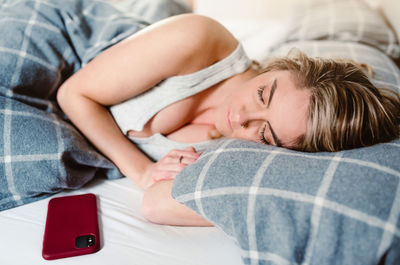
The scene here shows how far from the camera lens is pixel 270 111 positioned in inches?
31.3

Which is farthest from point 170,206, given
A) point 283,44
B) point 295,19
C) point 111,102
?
point 295,19

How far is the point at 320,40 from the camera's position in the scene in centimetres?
145

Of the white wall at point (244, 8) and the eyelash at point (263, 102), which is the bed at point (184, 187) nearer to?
the eyelash at point (263, 102)

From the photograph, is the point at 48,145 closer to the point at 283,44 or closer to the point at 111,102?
the point at 111,102

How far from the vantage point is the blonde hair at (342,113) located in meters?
0.75

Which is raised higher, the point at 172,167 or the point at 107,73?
the point at 107,73

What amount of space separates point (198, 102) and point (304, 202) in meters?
0.51

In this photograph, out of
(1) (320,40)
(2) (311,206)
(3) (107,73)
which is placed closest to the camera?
(2) (311,206)

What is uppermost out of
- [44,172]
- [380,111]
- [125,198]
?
[380,111]

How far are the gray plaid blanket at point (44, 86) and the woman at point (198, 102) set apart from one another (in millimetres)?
71

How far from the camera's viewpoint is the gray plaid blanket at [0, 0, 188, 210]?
80 cm

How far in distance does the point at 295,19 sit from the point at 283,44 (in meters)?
0.20

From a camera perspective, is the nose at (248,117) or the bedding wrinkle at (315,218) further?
the nose at (248,117)

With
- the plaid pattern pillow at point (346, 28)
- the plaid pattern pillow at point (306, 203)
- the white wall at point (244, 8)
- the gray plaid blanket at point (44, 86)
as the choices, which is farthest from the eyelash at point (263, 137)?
the white wall at point (244, 8)
